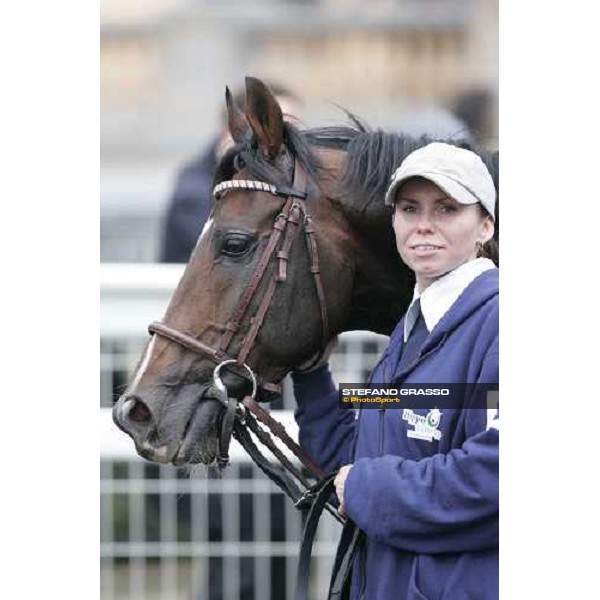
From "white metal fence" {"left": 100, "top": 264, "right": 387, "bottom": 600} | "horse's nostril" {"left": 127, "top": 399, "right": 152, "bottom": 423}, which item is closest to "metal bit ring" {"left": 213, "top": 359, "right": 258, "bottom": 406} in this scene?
"horse's nostril" {"left": 127, "top": 399, "right": 152, "bottom": 423}

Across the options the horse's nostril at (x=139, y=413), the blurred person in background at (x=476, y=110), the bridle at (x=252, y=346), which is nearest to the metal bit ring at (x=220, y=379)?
the bridle at (x=252, y=346)

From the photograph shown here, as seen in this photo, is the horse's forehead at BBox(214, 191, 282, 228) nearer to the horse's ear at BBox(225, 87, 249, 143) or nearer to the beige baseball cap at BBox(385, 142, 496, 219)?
the horse's ear at BBox(225, 87, 249, 143)

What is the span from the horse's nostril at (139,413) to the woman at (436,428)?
1.31ft

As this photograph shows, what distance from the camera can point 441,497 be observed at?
2080 mm

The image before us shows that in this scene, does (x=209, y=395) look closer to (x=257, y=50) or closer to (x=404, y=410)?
(x=404, y=410)

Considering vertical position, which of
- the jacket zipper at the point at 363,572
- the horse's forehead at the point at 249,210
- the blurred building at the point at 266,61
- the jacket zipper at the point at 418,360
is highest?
the blurred building at the point at 266,61

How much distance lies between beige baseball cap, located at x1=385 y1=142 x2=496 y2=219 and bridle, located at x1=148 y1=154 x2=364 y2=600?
29 cm

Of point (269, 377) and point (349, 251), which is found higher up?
point (349, 251)

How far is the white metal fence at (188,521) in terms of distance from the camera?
3.73 meters

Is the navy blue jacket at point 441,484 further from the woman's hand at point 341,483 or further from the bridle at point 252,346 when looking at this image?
the bridle at point 252,346
